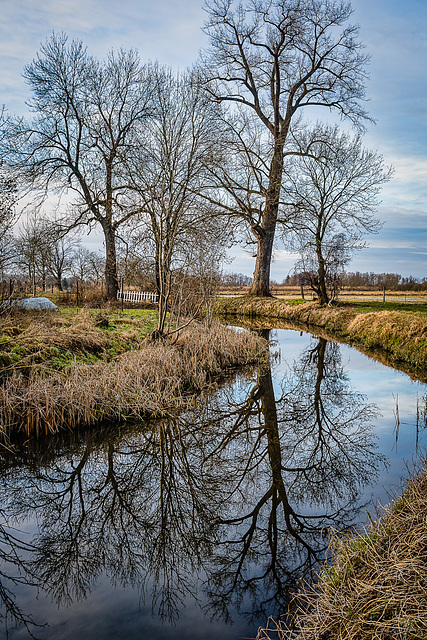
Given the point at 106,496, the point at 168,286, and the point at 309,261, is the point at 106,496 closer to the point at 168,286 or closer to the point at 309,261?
the point at 168,286

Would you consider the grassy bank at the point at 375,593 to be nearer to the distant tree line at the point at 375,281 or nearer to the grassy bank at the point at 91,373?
the grassy bank at the point at 91,373

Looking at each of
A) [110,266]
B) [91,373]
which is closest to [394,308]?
[110,266]

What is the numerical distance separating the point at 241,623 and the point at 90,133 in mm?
22000

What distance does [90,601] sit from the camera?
3.02 meters

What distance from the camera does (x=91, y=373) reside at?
6957 mm

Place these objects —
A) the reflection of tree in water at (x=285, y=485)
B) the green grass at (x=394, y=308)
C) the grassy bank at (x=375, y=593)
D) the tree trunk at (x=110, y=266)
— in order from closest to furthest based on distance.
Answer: the grassy bank at (x=375, y=593) < the reflection of tree in water at (x=285, y=485) < the green grass at (x=394, y=308) < the tree trunk at (x=110, y=266)

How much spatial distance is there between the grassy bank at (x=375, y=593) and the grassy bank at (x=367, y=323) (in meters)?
8.33

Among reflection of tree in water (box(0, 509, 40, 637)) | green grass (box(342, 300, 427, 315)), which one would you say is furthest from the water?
green grass (box(342, 300, 427, 315))

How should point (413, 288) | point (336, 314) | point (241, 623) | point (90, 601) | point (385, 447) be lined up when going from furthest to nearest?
point (413, 288) < point (336, 314) < point (385, 447) < point (90, 601) < point (241, 623)

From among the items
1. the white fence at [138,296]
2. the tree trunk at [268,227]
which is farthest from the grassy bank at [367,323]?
the white fence at [138,296]

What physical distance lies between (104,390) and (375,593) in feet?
16.4

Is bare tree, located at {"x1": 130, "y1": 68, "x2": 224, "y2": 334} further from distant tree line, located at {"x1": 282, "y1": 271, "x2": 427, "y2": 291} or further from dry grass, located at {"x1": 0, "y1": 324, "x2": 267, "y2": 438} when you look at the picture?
distant tree line, located at {"x1": 282, "y1": 271, "x2": 427, "y2": 291}

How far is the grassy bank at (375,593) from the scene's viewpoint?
2.19 meters

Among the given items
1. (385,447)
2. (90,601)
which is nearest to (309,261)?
(385,447)
